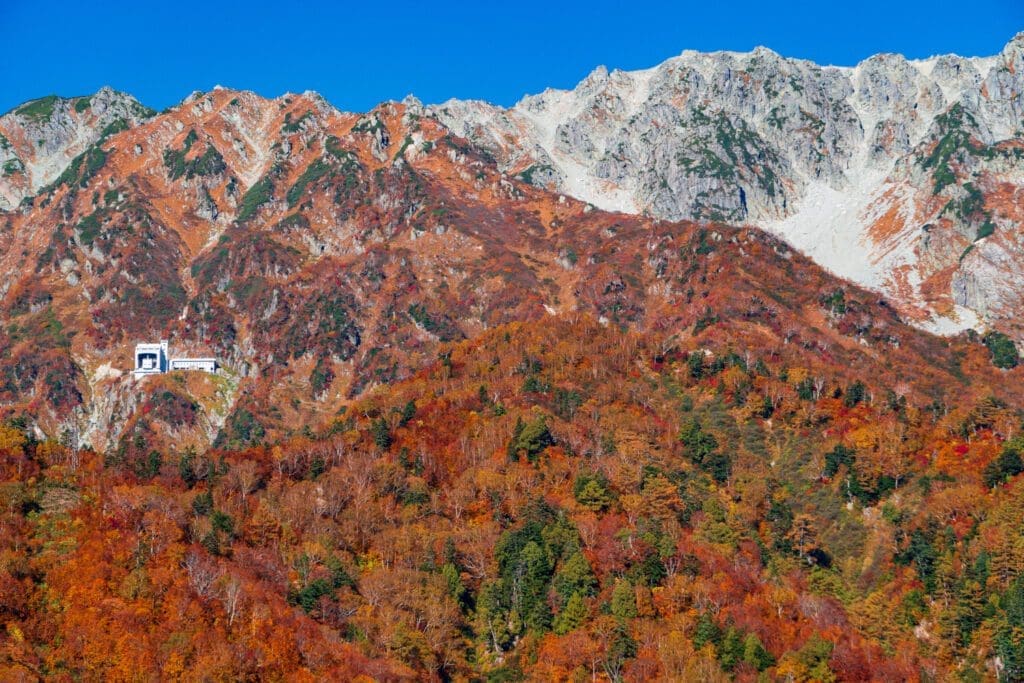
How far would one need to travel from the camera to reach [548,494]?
147 metres

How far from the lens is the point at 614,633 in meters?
116

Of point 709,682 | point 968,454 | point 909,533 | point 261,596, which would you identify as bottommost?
point 709,682

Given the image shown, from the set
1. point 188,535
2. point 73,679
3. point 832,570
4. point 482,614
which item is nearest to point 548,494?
point 482,614

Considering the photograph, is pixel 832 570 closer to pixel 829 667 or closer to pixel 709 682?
pixel 829 667

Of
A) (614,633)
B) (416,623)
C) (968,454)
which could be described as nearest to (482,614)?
(416,623)

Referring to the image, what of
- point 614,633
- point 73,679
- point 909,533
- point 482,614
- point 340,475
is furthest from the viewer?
point 340,475

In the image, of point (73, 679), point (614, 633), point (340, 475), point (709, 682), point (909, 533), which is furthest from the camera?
point (340, 475)

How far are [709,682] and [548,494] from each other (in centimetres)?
4566

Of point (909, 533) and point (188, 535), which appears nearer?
point (188, 535)

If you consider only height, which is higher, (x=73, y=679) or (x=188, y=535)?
(x=188, y=535)

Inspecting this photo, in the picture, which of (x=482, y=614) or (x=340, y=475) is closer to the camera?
(x=482, y=614)

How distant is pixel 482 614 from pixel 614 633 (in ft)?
56.2

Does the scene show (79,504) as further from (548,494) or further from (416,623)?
(548,494)

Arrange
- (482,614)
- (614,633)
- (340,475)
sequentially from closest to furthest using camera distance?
1. (614,633)
2. (482,614)
3. (340,475)
